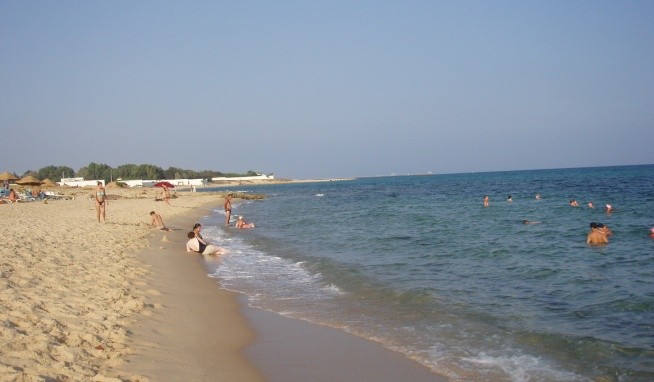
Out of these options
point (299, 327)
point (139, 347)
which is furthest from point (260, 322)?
point (139, 347)

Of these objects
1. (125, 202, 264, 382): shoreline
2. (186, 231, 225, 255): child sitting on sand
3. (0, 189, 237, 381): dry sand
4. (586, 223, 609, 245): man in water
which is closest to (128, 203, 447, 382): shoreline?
(125, 202, 264, 382): shoreline

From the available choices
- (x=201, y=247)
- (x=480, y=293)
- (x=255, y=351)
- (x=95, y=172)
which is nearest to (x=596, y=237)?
(x=480, y=293)

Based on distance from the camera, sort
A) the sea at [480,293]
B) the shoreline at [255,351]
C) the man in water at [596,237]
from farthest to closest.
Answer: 1. the man in water at [596,237]
2. the sea at [480,293]
3. the shoreline at [255,351]

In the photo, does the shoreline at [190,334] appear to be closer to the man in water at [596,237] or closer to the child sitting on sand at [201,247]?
the child sitting on sand at [201,247]

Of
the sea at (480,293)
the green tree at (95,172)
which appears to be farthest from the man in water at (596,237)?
the green tree at (95,172)

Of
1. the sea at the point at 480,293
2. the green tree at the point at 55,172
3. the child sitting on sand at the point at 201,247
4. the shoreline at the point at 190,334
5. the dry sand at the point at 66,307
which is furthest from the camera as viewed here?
the green tree at the point at 55,172

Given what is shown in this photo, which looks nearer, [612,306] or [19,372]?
[19,372]

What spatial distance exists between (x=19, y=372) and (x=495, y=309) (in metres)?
6.87

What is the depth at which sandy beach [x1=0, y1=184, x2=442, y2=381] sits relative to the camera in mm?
5242

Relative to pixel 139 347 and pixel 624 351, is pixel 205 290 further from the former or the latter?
pixel 624 351

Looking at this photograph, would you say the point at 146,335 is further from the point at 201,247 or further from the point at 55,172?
the point at 55,172

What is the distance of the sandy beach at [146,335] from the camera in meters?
5.24

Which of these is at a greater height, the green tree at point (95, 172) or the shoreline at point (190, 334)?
the green tree at point (95, 172)

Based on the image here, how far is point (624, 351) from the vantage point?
635cm
